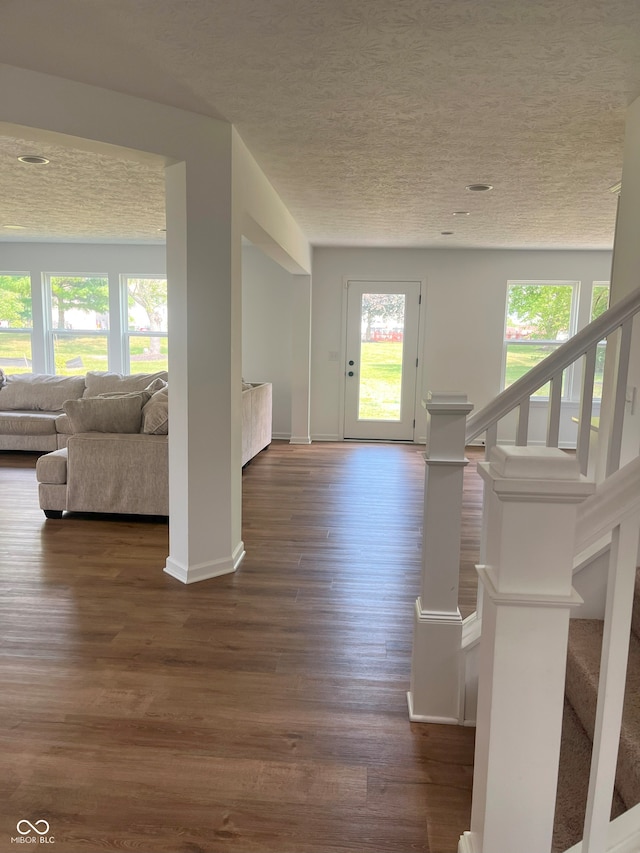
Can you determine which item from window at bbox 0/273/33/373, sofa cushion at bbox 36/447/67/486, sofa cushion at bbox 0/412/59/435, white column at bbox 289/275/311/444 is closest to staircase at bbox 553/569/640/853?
sofa cushion at bbox 36/447/67/486

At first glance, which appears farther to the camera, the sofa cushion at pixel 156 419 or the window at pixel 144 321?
the window at pixel 144 321

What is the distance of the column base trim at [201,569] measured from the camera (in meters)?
3.07

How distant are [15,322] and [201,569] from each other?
5.93 metres

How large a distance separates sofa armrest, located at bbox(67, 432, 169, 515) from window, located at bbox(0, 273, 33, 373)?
4.29 meters

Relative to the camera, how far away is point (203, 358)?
297 cm

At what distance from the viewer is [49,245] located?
7.32 m

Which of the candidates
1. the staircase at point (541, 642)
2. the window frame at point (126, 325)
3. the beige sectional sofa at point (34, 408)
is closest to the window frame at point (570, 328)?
the window frame at point (126, 325)

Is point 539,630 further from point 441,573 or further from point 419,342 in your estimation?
point 419,342

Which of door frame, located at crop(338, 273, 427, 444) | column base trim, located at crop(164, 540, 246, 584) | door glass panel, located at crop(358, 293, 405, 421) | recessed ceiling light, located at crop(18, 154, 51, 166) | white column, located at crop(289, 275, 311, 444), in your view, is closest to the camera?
column base trim, located at crop(164, 540, 246, 584)

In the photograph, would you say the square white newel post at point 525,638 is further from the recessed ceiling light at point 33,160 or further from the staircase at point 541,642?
the recessed ceiling light at point 33,160

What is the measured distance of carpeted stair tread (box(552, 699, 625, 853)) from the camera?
1.33 meters

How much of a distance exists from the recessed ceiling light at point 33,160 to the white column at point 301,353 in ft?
11.1

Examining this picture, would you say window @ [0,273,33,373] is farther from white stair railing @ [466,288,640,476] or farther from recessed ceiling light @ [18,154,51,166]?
white stair railing @ [466,288,640,476]

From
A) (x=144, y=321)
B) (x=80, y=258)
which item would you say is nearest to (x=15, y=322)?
(x=80, y=258)
